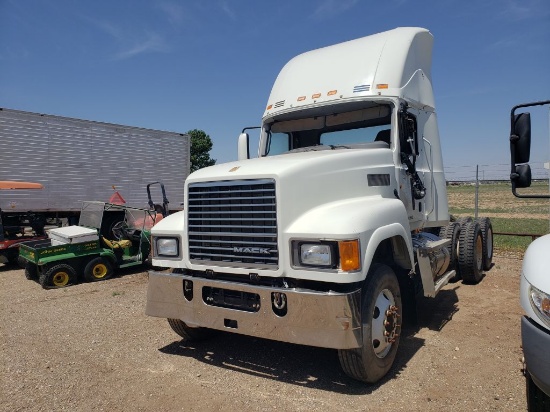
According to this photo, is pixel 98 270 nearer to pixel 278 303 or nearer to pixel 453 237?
pixel 278 303

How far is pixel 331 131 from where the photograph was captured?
5.25 metres

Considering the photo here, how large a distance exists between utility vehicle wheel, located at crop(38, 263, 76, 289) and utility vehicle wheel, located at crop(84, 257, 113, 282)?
270mm

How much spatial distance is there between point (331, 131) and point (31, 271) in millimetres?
7117

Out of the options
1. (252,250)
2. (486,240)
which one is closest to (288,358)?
(252,250)

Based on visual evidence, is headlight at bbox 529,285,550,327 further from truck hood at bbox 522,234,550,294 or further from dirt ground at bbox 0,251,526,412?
dirt ground at bbox 0,251,526,412

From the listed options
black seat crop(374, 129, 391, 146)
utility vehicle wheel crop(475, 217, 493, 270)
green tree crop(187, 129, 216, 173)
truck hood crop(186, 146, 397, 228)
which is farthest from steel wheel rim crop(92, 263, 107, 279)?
green tree crop(187, 129, 216, 173)

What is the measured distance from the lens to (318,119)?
210 inches

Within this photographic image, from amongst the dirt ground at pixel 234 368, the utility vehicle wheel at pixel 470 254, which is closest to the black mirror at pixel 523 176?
the dirt ground at pixel 234 368

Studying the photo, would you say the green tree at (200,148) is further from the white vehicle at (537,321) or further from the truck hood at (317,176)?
the white vehicle at (537,321)

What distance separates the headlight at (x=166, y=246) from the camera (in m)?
4.15

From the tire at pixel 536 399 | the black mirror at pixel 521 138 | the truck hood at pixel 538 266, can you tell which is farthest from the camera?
the black mirror at pixel 521 138

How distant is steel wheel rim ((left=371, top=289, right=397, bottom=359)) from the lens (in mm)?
3650

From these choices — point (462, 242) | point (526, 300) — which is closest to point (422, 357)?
point (526, 300)

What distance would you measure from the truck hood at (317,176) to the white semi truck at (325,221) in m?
0.01
